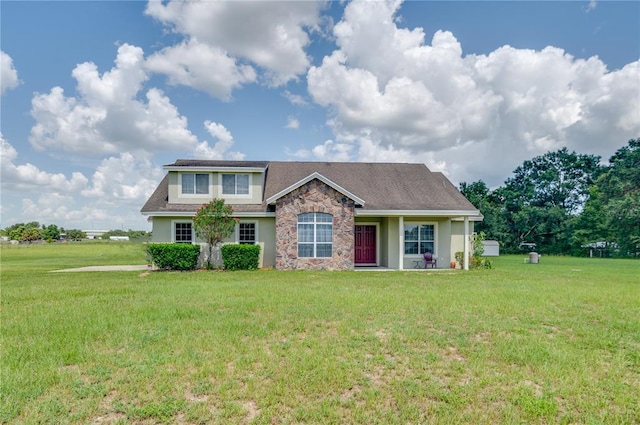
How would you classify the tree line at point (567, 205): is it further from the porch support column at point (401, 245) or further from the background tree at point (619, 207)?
the porch support column at point (401, 245)

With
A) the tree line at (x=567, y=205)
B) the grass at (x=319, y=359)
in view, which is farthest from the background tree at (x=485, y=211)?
the grass at (x=319, y=359)

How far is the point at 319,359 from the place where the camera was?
512 cm

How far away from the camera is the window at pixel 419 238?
19.0m

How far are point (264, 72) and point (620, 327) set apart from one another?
18.6m

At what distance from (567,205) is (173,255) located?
149ft

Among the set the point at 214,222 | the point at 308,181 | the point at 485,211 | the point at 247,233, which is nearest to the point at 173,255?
the point at 214,222

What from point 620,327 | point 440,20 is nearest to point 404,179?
point 440,20

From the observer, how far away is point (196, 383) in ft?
14.5

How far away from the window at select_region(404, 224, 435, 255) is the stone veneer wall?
3616 mm

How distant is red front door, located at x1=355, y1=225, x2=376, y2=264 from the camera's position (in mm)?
19922

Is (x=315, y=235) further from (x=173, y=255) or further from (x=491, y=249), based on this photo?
(x=491, y=249)

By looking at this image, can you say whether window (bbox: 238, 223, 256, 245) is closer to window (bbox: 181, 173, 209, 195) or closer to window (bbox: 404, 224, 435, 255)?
window (bbox: 181, 173, 209, 195)

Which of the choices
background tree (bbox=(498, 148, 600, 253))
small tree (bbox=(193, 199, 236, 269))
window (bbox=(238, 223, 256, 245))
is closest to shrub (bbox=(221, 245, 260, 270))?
small tree (bbox=(193, 199, 236, 269))

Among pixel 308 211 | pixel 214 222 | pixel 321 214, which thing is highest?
pixel 308 211
